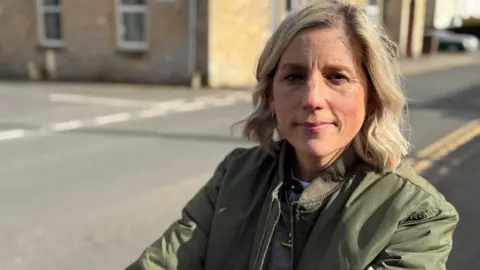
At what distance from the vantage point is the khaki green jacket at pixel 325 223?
5.57 feet

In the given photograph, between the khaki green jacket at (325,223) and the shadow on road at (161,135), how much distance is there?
6742 millimetres

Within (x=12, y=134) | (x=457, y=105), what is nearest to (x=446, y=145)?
(x=457, y=105)

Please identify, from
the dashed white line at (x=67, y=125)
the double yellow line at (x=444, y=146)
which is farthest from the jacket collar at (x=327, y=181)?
the dashed white line at (x=67, y=125)

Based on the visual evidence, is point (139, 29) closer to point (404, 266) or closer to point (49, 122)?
point (49, 122)

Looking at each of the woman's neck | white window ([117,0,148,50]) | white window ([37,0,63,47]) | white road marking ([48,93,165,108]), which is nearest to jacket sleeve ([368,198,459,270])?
the woman's neck

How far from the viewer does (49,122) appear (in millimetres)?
10625

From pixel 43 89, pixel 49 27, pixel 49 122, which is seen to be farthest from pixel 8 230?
pixel 49 27

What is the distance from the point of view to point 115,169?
280 inches

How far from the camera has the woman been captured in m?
1.71

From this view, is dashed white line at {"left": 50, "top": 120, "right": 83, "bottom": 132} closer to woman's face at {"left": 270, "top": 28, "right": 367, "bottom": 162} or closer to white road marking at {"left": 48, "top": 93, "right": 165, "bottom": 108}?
white road marking at {"left": 48, "top": 93, "right": 165, "bottom": 108}

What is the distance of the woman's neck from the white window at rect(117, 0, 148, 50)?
1609 cm

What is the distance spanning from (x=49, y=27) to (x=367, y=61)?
1925cm

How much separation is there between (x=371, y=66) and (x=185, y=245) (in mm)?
823

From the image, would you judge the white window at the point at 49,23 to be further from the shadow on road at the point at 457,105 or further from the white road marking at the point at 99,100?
the shadow on road at the point at 457,105
